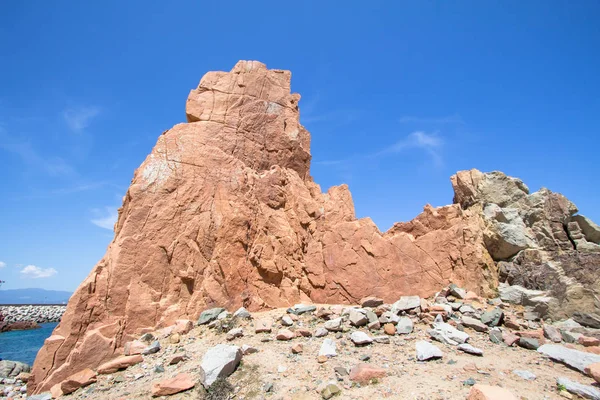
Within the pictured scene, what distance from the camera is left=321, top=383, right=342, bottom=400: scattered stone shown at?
237 inches

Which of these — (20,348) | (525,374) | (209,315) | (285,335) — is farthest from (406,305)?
(20,348)

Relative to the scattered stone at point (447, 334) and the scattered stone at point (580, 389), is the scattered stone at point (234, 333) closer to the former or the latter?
the scattered stone at point (447, 334)

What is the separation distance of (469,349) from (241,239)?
6.84m

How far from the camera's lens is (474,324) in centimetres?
884

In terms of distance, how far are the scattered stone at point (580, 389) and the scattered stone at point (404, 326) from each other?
3052 mm

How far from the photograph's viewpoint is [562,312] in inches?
395

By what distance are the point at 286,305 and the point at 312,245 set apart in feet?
7.81

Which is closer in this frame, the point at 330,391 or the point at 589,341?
the point at 330,391

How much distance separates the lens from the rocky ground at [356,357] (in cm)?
628

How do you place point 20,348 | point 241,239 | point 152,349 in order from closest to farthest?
1. point 152,349
2. point 241,239
3. point 20,348

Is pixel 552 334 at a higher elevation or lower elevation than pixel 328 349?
lower

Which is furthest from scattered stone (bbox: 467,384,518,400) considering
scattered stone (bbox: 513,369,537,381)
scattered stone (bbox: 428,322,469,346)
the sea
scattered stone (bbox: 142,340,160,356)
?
the sea

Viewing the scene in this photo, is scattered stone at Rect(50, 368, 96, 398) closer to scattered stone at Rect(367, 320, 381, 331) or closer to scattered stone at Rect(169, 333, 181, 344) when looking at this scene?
scattered stone at Rect(169, 333, 181, 344)

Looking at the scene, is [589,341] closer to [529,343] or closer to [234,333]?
[529,343]
